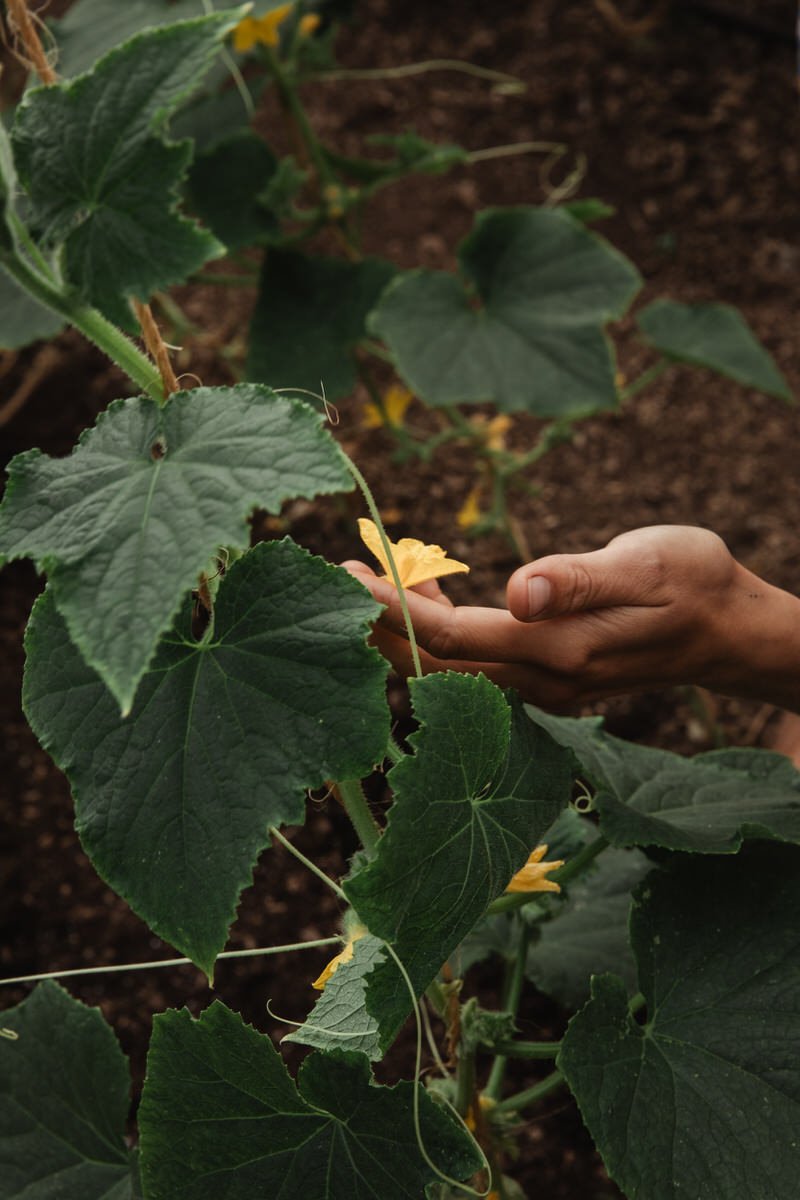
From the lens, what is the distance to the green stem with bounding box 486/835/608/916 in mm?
923

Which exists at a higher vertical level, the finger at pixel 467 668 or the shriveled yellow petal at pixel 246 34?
the shriveled yellow petal at pixel 246 34

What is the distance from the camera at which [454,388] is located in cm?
168

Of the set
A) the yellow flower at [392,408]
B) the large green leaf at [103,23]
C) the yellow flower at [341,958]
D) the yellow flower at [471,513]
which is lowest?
the yellow flower at [471,513]

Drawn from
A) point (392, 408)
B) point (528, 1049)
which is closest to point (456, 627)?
point (528, 1049)

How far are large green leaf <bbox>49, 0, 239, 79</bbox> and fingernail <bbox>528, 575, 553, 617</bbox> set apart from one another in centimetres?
118

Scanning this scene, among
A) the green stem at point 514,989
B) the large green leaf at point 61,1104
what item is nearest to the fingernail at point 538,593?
the green stem at point 514,989

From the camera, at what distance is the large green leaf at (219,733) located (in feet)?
2.39

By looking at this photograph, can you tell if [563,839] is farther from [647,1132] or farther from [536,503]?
[536,503]

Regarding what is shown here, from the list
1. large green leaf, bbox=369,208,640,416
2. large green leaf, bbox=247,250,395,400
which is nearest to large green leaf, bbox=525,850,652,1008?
large green leaf, bbox=369,208,640,416

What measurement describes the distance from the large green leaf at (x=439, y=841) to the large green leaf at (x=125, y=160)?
1.27ft

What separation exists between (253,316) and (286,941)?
0.99m

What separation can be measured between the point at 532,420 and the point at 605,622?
1.49 meters

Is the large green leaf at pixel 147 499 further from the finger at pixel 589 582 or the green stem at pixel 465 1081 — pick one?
the green stem at pixel 465 1081

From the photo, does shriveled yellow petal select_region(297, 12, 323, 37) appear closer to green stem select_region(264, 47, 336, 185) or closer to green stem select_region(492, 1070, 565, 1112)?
green stem select_region(264, 47, 336, 185)
